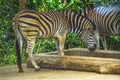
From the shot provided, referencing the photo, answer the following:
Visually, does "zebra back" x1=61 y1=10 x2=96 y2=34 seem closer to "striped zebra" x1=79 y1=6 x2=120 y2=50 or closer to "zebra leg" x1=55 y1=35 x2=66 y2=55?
"zebra leg" x1=55 y1=35 x2=66 y2=55

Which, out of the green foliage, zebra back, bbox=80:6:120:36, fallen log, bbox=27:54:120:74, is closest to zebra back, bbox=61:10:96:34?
zebra back, bbox=80:6:120:36

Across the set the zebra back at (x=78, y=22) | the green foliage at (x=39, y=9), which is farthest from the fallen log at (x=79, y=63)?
the green foliage at (x=39, y=9)

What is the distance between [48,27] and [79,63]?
126 centimetres

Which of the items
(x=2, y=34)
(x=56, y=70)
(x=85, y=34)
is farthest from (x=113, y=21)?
(x=2, y=34)

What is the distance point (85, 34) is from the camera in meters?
9.60

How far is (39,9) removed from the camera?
42.6 feet

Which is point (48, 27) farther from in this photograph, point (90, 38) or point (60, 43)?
point (90, 38)

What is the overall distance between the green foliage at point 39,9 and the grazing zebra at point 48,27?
2991 millimetres

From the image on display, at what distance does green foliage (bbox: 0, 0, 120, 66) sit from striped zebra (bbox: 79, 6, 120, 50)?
1709 millimetres

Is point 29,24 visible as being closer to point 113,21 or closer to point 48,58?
point 48,58

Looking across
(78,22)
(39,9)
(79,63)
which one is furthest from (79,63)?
(39,9)

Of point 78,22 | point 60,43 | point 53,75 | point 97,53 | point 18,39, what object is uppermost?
point 78,22

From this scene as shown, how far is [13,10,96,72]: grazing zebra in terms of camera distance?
8.58 meters

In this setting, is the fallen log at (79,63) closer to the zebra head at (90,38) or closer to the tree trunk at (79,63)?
the tree trunk at (79,63)
